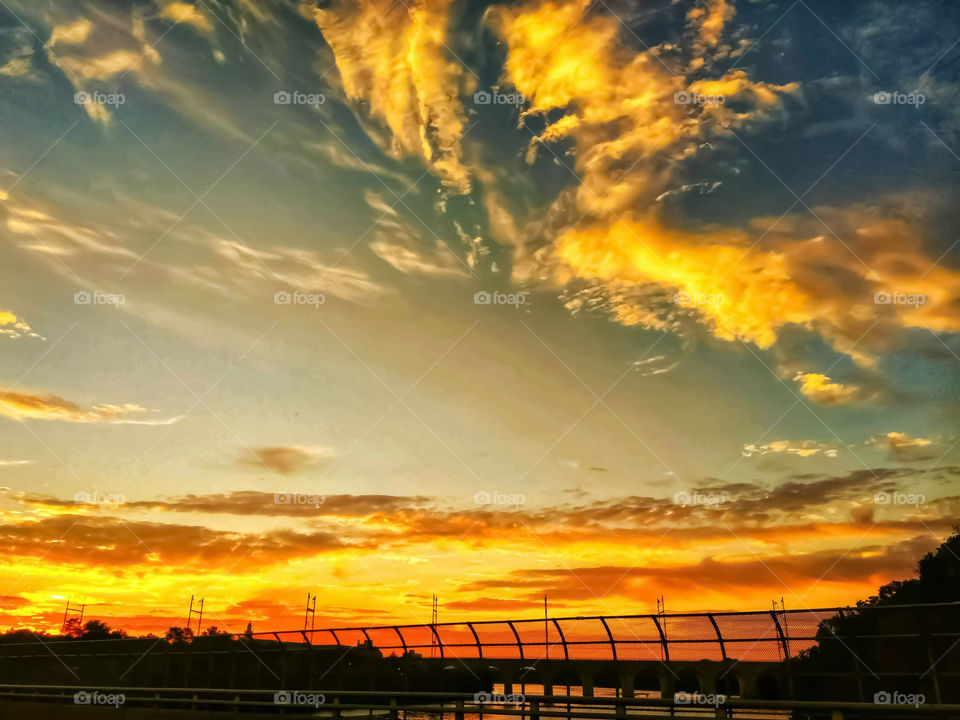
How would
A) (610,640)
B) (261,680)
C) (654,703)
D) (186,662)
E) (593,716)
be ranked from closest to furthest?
(654,703)
(593,716)
(610,640)
(261,680)
(186,662)

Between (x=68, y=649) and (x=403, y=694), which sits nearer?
(x=403, y=694)

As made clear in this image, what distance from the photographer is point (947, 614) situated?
13328 millimetres

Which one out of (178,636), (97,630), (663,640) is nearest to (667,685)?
(663,640)

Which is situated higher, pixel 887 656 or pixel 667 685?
pixel 887 656

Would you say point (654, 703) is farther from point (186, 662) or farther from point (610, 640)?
point (186, 662)

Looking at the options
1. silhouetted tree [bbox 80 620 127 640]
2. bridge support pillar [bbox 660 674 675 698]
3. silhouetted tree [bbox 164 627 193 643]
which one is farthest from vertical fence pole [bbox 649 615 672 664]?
silhouetted tree [bbox 80 620 127 640]

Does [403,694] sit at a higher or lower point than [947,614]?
lower

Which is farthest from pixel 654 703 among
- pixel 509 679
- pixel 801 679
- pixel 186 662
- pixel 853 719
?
pixel 186 662

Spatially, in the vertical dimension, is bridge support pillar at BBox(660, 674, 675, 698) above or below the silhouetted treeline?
below

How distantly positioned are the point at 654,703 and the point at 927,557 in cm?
7274

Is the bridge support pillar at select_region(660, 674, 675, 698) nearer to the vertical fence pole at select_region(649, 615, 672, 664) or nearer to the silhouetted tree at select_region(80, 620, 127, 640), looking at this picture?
the vertical fence pole at select_region(649, 615, 672, 664)

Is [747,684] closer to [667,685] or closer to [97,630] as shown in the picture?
[667,685]

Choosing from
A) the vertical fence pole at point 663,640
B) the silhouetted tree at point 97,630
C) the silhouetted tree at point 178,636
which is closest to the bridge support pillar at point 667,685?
the vertical fence pole at point 663,640

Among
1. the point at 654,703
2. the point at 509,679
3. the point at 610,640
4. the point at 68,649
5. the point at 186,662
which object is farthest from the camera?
the point at 68,649
